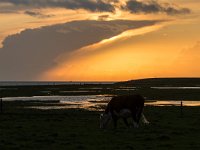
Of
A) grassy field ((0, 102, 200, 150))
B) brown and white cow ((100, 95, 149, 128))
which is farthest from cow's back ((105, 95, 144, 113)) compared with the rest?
grassy field ((0, 102, 200, 150))

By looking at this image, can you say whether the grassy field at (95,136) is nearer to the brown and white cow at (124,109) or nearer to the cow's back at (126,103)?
the brown and white cow at (124,109)

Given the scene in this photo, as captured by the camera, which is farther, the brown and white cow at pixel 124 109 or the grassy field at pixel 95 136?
the brown and white cow at pixel 124 109

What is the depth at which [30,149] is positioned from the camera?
1923 centimetres

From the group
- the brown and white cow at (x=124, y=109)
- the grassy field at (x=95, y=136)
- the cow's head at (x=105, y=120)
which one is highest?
the brown and white cow at (x=124, y=109)

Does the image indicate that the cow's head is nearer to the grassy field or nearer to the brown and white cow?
the brown and white cow

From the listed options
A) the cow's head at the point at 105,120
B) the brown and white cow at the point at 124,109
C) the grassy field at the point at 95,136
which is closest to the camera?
the grassy field at the point at 95,136

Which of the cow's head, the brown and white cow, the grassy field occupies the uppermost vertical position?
the brown and white cow

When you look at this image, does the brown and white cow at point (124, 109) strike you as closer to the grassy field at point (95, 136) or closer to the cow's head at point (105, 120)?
the cow's head at point (105, 120)

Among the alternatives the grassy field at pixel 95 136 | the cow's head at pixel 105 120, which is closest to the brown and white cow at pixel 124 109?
the cow's head at pixel 105 120

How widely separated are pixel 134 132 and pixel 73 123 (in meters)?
6.55

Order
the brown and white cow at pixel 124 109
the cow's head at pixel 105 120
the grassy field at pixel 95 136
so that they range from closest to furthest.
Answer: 1. the grassy field at pixel 95 136
2. the cow's head at pixel 105 120
3. the brown and white cow at pixel 124 109

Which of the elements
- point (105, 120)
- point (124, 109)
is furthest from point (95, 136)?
point (124, 109)

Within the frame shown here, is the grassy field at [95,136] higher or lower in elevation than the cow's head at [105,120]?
lower

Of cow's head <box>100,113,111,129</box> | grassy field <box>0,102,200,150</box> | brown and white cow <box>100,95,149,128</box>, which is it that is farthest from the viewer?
brown and white cow <box>100,95,149,128</box>
